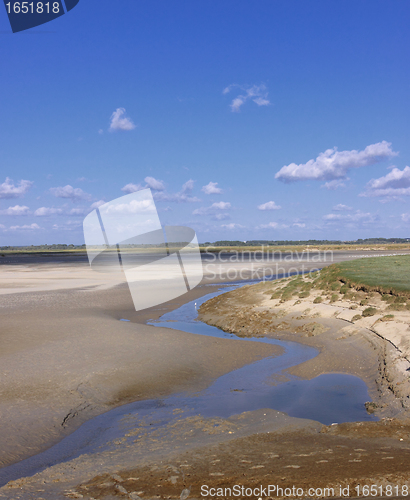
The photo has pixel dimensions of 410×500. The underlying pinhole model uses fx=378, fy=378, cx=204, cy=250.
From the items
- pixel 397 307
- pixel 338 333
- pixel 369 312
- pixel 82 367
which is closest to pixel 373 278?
pixel 397 307

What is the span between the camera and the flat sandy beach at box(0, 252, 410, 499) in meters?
5.93

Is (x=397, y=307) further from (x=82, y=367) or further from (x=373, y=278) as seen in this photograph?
(x=82, y=367)

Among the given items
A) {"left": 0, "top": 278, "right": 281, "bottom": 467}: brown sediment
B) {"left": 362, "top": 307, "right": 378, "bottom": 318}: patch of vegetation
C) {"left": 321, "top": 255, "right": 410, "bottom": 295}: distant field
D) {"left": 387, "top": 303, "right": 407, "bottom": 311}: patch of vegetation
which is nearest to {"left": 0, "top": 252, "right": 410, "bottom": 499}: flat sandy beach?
{"left": 0, "top": 278, "right": 281, "bottom": 467}: brown sediment

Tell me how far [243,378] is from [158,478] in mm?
6677

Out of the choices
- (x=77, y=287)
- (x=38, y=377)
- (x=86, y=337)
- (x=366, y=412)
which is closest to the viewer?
(x=366, y=412)

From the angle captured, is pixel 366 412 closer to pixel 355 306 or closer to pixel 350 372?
pixel 350 372

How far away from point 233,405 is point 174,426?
1970mm

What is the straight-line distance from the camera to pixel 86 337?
54.2ft

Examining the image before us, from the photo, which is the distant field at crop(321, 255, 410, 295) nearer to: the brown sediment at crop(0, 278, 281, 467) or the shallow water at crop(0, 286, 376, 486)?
the brown sediment at crop(0, 278, 281, 467)

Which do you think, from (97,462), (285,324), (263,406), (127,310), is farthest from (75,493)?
(127,310)

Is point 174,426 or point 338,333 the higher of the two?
point 174,426

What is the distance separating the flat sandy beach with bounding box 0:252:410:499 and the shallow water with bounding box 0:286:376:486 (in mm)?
367

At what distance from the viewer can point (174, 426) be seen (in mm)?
8516

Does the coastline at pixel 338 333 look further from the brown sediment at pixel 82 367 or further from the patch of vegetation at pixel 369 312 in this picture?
the brown sediment at pixel 82 367
